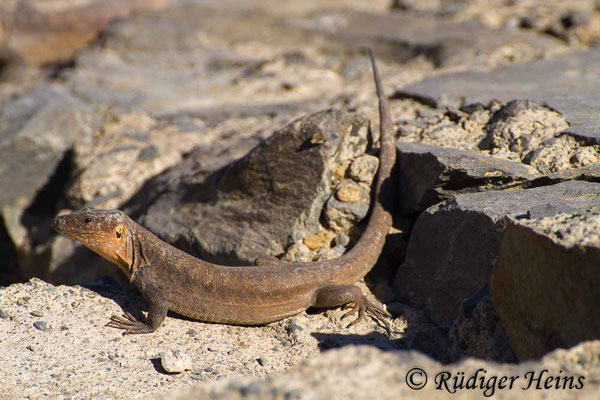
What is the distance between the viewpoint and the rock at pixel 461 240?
4617mm

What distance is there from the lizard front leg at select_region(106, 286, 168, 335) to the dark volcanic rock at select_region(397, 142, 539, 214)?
2406 millimetres

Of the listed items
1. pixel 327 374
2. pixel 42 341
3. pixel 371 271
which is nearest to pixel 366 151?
pixel 371 271

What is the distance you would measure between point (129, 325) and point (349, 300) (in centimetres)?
179

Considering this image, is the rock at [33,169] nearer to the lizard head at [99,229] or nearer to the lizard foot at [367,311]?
the lizard head at [99,229]

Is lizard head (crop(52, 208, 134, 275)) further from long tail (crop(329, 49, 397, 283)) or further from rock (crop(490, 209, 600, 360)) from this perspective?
rock (crop(490, 209, 600, 360))

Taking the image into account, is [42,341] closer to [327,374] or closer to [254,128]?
[327,374]

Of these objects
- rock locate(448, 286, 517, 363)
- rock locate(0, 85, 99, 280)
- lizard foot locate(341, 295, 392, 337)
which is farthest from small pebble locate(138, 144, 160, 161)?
rock locate(448, 286, 517, 363)

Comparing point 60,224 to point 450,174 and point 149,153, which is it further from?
point 450,174

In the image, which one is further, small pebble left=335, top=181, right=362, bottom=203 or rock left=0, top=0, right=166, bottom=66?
rock left=0, top=0, right=166, bottom=66

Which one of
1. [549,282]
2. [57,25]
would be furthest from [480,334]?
[57,25]

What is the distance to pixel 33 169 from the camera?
8.83 m

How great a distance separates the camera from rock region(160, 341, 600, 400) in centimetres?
251

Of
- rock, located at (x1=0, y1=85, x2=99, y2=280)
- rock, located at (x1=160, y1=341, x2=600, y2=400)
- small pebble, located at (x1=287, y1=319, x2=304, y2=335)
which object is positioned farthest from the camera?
rock, located at (x1=0, y1=85, x2=99, y2=280)

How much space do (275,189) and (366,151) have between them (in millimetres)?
1030
